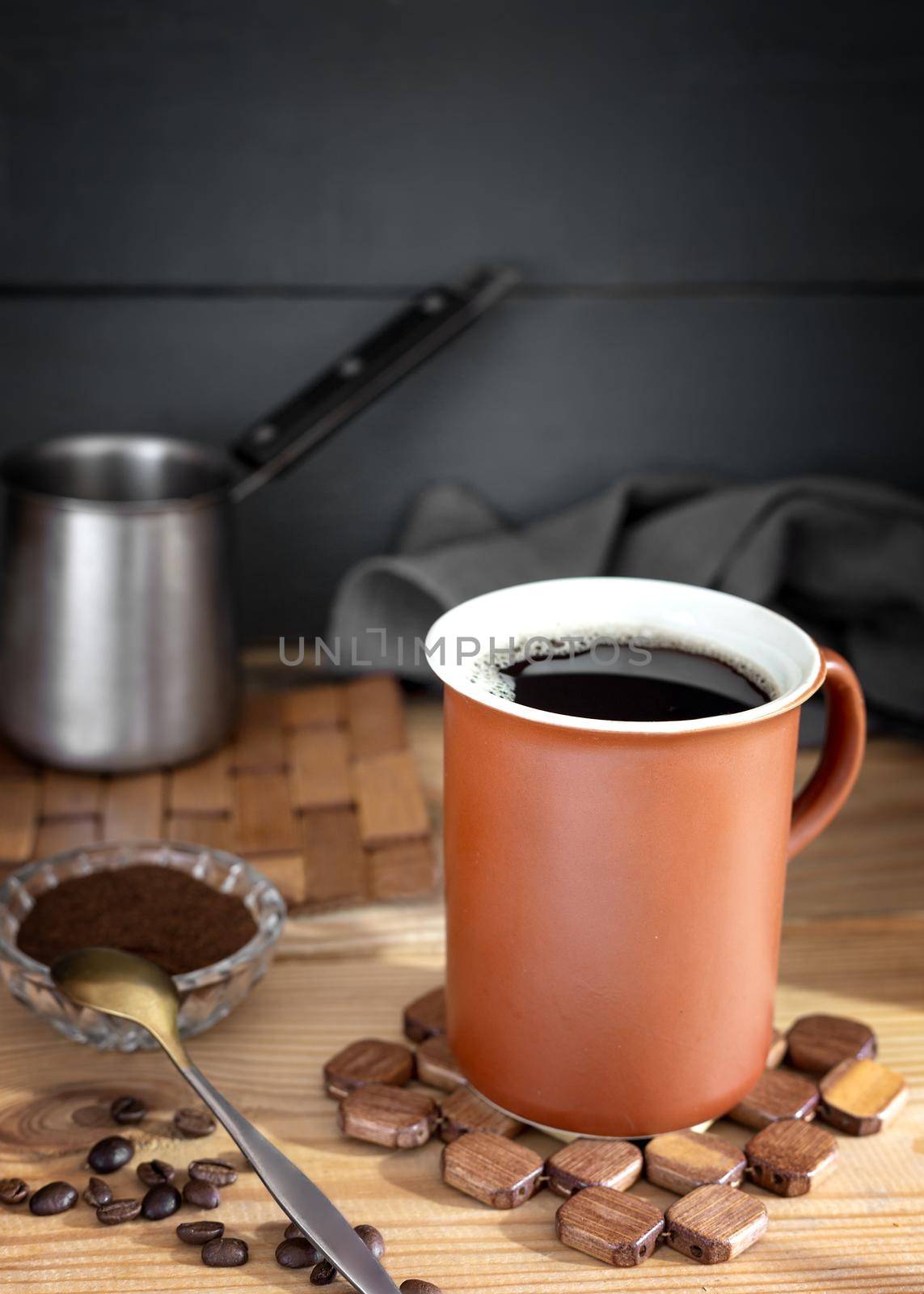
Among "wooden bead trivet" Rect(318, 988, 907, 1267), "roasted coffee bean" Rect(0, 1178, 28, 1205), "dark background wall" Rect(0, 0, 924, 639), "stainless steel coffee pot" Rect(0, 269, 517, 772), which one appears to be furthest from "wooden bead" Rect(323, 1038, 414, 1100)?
"dark background wall" Rect(0, 0, 924, 639)

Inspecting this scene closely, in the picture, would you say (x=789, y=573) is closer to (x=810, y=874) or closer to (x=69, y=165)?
(x=810, y=874)

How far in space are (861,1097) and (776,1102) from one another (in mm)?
31

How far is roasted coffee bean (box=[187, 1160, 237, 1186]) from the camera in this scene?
0.45m

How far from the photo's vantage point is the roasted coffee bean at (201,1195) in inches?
17.6

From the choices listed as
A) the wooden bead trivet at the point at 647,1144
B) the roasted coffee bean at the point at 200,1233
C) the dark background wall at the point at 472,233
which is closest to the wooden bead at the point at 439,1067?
the wooden bead trivet at the point at 647,1144

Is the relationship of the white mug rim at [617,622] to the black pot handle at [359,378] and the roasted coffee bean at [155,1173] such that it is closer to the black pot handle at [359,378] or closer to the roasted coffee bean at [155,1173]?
the roasted coffee bean at [155,1173]

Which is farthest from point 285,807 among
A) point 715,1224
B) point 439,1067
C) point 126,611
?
point 715,1224

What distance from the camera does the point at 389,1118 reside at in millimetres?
480

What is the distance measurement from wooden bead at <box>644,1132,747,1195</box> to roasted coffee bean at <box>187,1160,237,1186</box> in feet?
0.45

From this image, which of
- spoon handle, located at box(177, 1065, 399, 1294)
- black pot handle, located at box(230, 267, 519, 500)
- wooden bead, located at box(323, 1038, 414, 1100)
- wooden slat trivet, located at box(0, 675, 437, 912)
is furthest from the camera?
black pot handle, located at box(230, 267, 519, 500)

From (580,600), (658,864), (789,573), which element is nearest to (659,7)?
(789,573)

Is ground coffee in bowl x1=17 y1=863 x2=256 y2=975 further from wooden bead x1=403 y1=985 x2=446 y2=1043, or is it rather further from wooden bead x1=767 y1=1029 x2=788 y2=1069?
wooden bead x1=767 y1=1029 x2=788 y2=1069

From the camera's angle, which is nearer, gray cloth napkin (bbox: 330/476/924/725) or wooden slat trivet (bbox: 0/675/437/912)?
wooden slat trivet (bbox: 0/675/437/912)

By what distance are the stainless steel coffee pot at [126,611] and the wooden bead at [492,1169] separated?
34 cm
